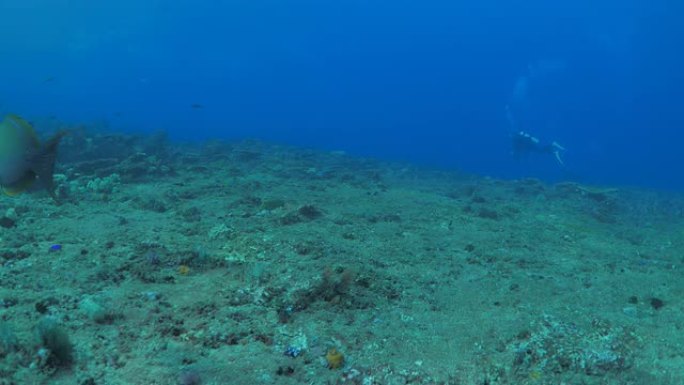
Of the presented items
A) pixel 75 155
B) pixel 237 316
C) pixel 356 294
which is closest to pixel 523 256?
pixel 356 294

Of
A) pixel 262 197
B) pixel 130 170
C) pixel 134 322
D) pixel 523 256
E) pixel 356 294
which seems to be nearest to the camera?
pixel 134 322

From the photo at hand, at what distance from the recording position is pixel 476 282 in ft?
22.2

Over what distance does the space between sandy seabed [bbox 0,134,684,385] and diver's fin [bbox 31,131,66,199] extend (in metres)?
1.27

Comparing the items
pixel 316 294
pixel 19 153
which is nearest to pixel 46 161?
pixel 19 153

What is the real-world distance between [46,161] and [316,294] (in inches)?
121

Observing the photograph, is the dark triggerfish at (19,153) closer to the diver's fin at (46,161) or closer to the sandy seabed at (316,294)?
the diver's fin at (46,161)

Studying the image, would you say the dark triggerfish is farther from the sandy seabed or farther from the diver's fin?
the sandy seabed

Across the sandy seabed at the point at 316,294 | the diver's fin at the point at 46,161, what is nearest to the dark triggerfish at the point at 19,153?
the diver's fin at the point at 46,161

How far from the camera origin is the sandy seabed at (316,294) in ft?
13.6

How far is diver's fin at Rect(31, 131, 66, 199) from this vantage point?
3.56 meters

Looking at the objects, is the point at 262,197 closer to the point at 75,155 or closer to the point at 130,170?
the point at 130,170

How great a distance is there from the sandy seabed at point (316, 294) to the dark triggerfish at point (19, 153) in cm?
129

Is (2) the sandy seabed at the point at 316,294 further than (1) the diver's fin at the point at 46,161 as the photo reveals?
Yes

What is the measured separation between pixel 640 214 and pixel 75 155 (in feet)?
64.2
